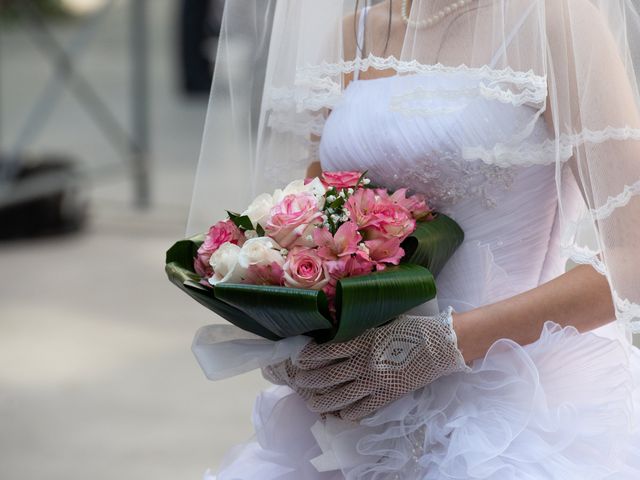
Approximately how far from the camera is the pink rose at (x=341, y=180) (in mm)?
1674

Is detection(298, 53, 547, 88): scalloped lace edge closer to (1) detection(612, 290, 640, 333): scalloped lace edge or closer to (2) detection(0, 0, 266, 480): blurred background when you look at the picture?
(1) detection(612, 290, 640, 333): scalloped lace edge

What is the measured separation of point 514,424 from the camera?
1.66 metres

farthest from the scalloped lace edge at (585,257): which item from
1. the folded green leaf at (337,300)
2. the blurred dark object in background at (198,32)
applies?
the blurred dark object in background at (198,32)

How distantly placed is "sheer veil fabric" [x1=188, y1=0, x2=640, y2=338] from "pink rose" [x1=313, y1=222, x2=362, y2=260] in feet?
0.99

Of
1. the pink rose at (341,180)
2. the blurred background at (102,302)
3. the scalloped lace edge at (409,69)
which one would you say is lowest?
the blurred background at (102,302)

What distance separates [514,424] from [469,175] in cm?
41

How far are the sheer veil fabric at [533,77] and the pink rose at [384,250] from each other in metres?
0.26

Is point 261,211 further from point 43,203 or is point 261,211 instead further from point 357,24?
point 43,203

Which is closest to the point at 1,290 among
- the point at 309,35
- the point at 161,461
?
the point at 161,461

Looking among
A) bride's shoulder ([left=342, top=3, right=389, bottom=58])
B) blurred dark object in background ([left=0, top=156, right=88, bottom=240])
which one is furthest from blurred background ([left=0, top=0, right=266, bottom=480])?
bride's shoulder ([left=342, top=3, right=389, bottom=58])

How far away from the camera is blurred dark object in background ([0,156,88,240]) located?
7.48 metres

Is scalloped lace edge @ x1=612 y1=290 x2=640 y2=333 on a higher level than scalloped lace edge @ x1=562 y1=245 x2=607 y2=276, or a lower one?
lower

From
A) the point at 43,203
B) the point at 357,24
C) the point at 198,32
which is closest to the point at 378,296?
the point at 357,24

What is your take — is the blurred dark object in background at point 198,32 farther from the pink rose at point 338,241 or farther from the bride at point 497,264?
the pink rose at point 338,241
